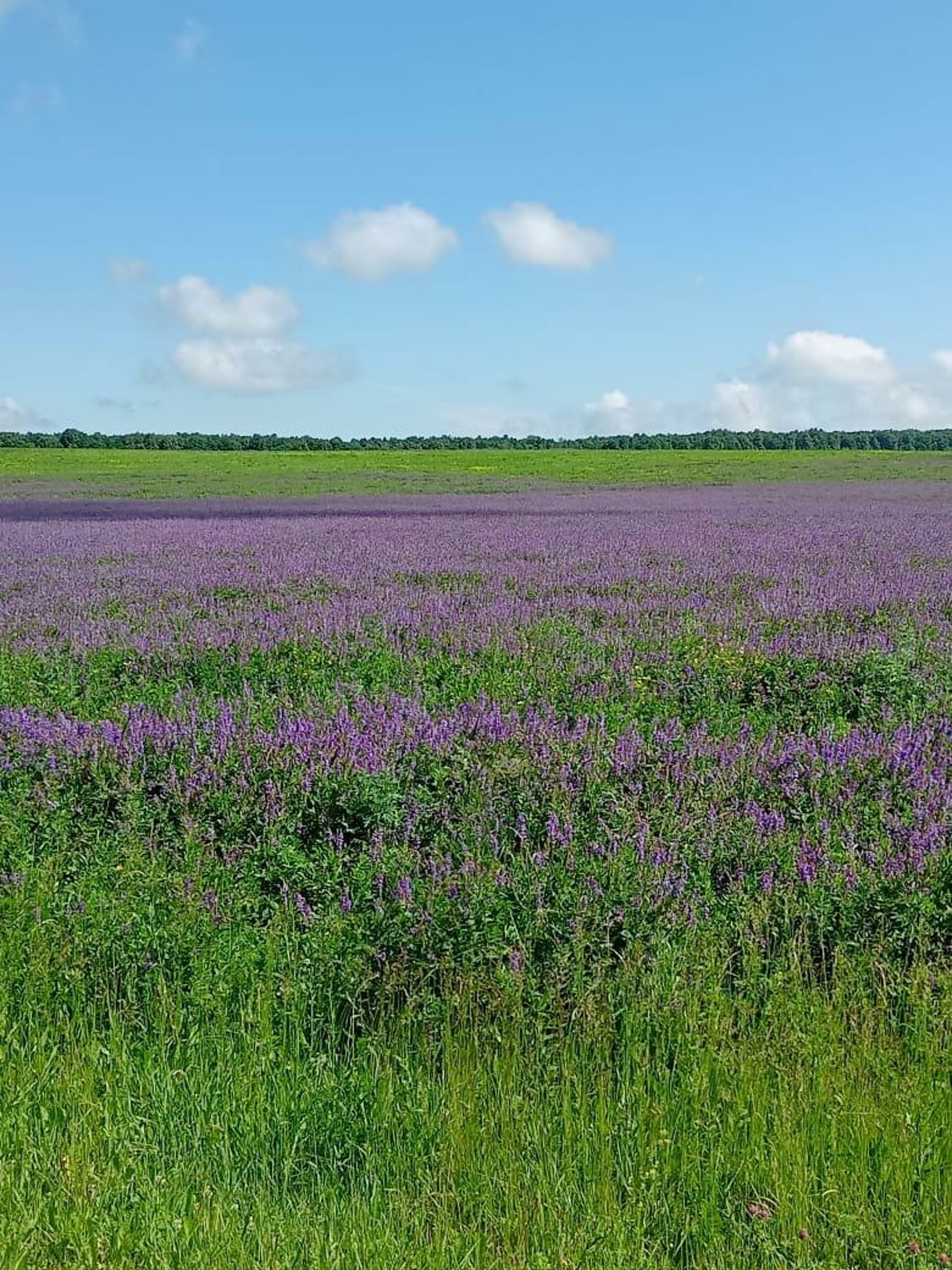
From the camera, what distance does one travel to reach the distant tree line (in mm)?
109062

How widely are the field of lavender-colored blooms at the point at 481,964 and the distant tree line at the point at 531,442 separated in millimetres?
102955

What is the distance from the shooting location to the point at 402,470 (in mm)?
65875

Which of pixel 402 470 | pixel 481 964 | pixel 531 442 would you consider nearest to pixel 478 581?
pixel 481 964

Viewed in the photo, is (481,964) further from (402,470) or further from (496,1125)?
(402,470)

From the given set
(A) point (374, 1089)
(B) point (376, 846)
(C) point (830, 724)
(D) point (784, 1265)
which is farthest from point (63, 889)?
(C) point (830, 724)

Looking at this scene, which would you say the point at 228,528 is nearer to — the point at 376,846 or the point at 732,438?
the point at 376,846

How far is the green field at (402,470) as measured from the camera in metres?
44.8

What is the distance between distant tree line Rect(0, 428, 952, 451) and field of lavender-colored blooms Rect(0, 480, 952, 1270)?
4053 inches

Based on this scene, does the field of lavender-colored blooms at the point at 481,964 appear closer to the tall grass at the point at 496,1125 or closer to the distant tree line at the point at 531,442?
the tall grass at the point at 496,1125

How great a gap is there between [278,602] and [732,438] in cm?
11504

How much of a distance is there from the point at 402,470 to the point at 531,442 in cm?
6015

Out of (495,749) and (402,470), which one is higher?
(402,470)

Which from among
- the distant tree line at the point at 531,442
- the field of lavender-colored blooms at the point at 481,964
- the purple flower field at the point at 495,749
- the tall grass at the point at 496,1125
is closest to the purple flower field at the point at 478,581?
the purple flower field at the point at 495,749

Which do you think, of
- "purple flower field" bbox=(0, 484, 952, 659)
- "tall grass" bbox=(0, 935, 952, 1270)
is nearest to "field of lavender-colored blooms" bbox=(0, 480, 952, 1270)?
"tall grass" bbox=(0, 935, 952, 1270)
